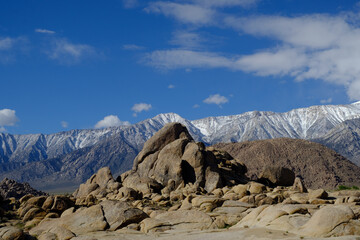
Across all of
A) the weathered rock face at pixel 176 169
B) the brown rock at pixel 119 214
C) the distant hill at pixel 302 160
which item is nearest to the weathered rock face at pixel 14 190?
the weathered rock face at pixel 176 169

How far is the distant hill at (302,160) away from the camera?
15112cm

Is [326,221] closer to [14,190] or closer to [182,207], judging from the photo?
[182,207]

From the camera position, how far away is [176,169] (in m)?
63.2

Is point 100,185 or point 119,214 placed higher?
point 100,185

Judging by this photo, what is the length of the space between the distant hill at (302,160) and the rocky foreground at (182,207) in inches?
3312

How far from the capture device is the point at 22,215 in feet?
164

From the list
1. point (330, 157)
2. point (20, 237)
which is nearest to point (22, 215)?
point (20, 237)

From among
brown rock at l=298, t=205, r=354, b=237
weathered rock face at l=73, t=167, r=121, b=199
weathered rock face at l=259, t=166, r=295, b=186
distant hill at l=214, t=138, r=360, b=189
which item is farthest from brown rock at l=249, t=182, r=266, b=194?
distant hill at l=214, t=138, r=360, b=189

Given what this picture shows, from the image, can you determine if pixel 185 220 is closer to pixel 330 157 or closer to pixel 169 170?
pixel 169 170

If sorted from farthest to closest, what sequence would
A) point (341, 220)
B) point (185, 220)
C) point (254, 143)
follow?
1. point (254, 143)
2. point (185, 220)
3. point (341, 220)

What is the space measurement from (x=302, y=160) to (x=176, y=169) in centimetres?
11261

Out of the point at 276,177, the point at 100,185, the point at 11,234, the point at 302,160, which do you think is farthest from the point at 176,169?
the point at 302,160

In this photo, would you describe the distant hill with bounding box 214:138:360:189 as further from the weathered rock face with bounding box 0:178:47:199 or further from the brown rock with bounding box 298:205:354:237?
the brown rock with bounding box 298:205:354:237

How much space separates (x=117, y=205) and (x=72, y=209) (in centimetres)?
945
